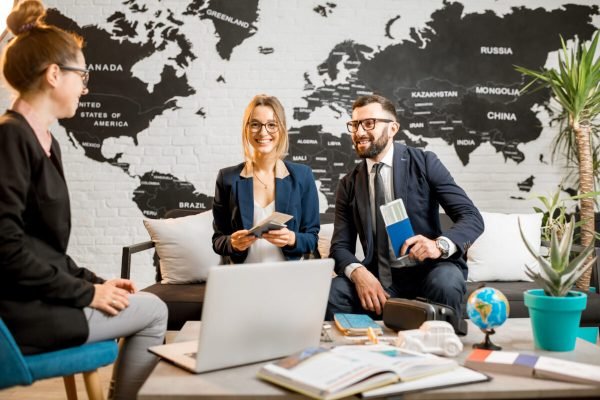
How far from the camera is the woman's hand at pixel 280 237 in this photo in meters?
2.63

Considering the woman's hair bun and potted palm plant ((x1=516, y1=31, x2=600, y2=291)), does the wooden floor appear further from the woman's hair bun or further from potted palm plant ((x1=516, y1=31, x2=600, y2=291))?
potted palm plant ((x1=516, y1=31, x2=600, y2=291))

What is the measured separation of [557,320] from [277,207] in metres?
1.42

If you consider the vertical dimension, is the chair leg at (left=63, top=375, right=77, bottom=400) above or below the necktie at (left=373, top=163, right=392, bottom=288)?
below

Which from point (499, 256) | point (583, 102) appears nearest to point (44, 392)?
point (499, 256)

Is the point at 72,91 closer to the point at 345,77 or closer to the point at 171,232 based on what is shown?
the point at 171,232

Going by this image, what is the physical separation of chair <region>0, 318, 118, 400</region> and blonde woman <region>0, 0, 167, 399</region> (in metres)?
0.03

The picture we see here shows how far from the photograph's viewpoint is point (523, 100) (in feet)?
14.4

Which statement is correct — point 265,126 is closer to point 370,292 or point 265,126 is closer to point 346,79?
point 370,292

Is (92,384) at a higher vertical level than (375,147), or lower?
lower

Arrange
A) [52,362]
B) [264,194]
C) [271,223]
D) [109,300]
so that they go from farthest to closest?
1. [264,194]
2. [271,223]
3. [109,300]
4. [52,362]

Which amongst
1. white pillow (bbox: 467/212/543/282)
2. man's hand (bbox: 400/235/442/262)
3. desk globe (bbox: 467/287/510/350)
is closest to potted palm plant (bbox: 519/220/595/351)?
desk globe (bbox: 467/287/510/350)

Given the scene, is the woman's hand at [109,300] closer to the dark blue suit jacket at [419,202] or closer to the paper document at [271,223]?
the paper document at [271,223]

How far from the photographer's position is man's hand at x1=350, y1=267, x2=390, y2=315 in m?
2.64

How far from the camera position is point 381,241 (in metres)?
2.85
